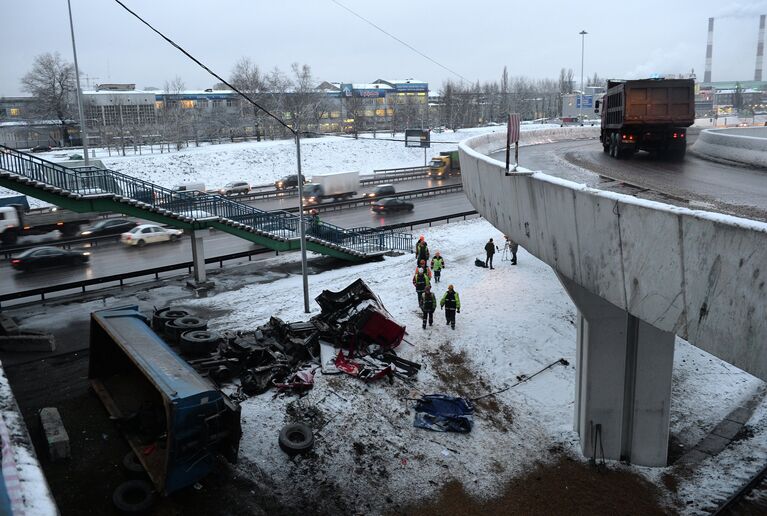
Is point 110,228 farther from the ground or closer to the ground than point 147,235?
farther from the ground

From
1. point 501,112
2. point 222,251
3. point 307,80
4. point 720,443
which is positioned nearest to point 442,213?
point 222,251

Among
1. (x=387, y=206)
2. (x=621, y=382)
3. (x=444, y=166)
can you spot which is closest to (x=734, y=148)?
(x=621, y=382)

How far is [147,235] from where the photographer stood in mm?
34562

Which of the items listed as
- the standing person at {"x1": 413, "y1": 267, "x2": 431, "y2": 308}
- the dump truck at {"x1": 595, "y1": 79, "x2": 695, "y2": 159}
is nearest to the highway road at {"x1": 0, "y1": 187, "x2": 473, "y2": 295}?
the standing person at {"x1": 413, "y1": 267, "x2": 431, "y2": 308}

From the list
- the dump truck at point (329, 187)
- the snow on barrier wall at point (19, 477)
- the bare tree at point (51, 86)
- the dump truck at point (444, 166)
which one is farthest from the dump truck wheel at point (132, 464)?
the bare tree at point (51, 86)

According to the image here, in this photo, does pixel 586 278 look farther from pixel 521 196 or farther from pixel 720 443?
pixel 720 443

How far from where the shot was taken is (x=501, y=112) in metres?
125

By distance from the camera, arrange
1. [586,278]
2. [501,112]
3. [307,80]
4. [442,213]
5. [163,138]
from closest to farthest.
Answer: [586,278], [442,213], [163,138], [307,80], [501,112]

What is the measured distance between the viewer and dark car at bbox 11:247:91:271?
94.1ft

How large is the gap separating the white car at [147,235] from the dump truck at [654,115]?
26.0m

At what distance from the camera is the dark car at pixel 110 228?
36281 millimetres

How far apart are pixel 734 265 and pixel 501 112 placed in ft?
408

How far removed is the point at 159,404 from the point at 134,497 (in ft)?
8.23

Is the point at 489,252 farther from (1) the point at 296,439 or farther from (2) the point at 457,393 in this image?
(1) the point at 296,439
